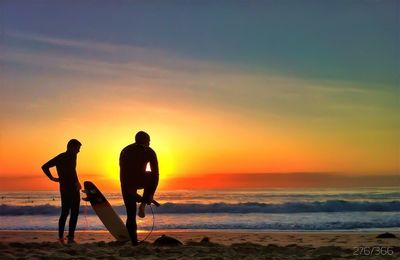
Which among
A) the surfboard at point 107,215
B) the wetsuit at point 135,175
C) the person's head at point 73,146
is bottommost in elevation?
the surfboard at point 107,215

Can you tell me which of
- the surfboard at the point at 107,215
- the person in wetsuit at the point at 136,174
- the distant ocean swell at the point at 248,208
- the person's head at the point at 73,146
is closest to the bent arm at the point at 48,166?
the person's head at the point at 73,146

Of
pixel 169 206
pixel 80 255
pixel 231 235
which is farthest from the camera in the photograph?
pixel 169 206

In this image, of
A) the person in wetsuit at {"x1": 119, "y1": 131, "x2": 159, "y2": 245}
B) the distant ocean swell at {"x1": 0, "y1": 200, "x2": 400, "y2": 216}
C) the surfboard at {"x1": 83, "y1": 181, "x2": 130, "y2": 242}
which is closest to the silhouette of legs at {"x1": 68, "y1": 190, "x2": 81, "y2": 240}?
the surfboard at {"x1": 83, "y1": 181, "x2": 130, "y2": 242}

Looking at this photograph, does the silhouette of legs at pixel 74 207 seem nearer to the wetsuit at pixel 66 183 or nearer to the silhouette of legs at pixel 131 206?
the wetsuit at pixel 66 183

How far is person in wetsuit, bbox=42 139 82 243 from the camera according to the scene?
26.3 feet

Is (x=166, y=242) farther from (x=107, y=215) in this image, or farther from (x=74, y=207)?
(x=74, y=207)

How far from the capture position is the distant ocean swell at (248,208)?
21625 mm

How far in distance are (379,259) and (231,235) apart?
540 cm

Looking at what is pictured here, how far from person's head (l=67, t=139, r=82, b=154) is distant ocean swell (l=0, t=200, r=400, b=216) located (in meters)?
13.1

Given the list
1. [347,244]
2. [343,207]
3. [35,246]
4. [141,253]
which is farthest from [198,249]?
[343,207]

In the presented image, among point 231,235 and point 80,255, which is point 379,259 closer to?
point 80,255

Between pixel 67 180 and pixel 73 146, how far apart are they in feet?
1.80

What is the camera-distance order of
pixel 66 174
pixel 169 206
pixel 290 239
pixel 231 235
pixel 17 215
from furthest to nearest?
pixel 169 206 < pixel 17 215 < pixel 231 235 < pixel 290 239 < pixel 66 174

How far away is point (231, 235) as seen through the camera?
11664 millimetres
